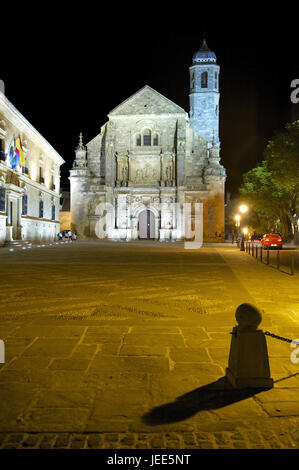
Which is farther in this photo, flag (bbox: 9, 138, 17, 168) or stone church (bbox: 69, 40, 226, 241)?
stone church (bbox: 69, 40, 226, 241)

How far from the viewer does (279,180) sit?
31.1 metres

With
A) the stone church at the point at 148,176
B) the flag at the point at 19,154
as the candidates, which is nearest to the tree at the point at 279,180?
the stone church at the point at 148,176

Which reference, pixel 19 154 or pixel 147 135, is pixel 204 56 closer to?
pixel 147 135

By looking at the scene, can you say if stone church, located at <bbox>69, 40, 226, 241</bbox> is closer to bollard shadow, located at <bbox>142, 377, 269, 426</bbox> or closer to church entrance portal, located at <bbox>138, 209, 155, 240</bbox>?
church entrance portal, located at <bbox>138, 209, 155, 240</bbox>

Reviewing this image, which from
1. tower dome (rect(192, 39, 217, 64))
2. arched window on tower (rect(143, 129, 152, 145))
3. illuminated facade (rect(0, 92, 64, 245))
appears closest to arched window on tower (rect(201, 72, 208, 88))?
tower dome (rect(192, 39, 217, 64))

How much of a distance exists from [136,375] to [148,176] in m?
42.5

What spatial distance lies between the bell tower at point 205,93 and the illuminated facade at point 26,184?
776 inches

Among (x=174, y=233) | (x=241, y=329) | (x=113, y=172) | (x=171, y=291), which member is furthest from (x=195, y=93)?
(x=241, y=329)

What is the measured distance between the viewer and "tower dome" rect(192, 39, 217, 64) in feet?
170

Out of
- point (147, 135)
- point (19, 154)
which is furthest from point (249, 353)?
point (147, 135)

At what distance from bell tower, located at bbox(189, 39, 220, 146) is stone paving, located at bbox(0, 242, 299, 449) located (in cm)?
4606

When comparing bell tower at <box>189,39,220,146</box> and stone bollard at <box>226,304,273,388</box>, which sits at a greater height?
bell tower at <box>189,39,220,146</box>

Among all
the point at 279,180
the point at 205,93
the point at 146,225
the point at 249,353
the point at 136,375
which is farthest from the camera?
the point at 205,93

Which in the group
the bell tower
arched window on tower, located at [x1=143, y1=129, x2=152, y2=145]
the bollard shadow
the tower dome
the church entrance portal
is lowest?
the bollard shadow
